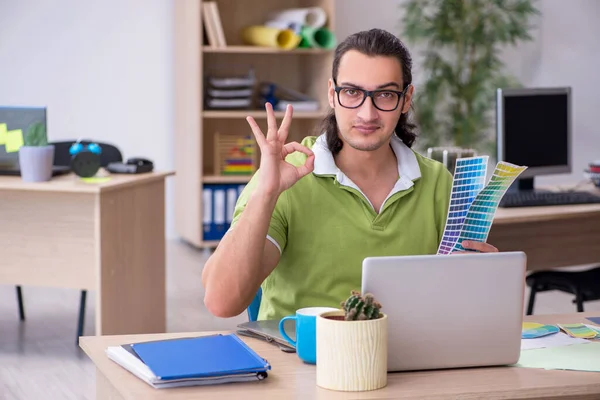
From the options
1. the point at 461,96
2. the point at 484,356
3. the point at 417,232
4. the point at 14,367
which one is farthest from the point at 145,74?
the point at 484,356

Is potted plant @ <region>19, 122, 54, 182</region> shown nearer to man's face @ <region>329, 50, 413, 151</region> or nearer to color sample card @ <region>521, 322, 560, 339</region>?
man's face @ <region>329, 50, 413, 151</region>

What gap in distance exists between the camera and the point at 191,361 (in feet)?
4.88

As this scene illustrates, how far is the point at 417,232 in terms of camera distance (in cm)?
200

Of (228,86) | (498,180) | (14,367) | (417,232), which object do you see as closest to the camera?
(498,180)

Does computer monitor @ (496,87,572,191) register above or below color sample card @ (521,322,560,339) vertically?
above

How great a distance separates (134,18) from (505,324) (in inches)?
194

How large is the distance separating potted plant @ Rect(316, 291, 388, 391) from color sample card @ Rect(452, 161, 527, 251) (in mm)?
391

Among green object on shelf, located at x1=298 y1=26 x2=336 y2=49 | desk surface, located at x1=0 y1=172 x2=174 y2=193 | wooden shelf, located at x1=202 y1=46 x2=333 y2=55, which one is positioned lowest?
desk surface, located at x1=0 y1=172 x2=174 y2=193

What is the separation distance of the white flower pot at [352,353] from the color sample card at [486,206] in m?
0.40

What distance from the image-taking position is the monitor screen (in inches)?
142

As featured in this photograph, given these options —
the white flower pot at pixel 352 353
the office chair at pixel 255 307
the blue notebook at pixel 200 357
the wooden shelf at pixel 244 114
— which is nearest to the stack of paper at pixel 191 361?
the blue notebook at pixel 200 357

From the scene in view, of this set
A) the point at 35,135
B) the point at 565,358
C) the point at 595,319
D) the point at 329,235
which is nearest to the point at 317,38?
the point at 35,135

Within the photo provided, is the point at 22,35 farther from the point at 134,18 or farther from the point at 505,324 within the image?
the point at 505,324

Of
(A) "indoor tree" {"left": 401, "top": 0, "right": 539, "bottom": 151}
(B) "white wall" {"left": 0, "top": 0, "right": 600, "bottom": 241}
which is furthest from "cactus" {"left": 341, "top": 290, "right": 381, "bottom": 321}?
(B) "white wall" {"left": 0, "top": 0, "right": 600, "bottom": 241}
